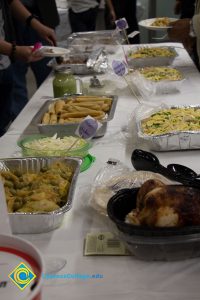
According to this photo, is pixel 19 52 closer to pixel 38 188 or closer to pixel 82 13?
pixel 38 188

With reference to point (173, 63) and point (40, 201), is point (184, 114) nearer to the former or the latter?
point (40, 201)

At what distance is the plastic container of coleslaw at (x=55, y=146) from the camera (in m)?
1.08

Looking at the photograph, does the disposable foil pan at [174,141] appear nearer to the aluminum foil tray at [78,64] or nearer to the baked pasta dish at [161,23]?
the aluminum foil tray at [78,64]

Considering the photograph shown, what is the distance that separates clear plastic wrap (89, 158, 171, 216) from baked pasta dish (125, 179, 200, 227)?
0.57 ft

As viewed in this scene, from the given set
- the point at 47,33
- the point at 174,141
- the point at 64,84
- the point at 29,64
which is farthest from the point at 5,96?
the point at 174,141

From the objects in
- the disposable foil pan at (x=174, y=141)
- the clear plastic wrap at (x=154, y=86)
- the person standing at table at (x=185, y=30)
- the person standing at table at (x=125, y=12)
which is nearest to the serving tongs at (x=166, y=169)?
the disposable foil pan at (x=174, y=141)

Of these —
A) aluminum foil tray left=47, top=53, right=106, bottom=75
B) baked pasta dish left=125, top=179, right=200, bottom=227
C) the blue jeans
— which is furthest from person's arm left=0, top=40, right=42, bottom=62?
baked pasta dish left=125, top=179, right=200, bottom=227

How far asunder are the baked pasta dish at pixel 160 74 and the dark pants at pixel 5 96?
752 millimetres

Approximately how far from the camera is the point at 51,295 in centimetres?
66

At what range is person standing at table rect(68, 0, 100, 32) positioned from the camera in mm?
3348

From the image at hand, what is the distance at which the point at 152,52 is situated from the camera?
6.87ft

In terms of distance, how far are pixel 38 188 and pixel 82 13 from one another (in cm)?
277

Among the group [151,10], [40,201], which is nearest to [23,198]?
[40,201]

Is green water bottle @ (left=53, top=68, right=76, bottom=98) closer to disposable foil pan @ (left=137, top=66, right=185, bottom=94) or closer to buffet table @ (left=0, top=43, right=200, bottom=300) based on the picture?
disposable foil pan @ (left=137, top=66, right=185, bottom=94)
